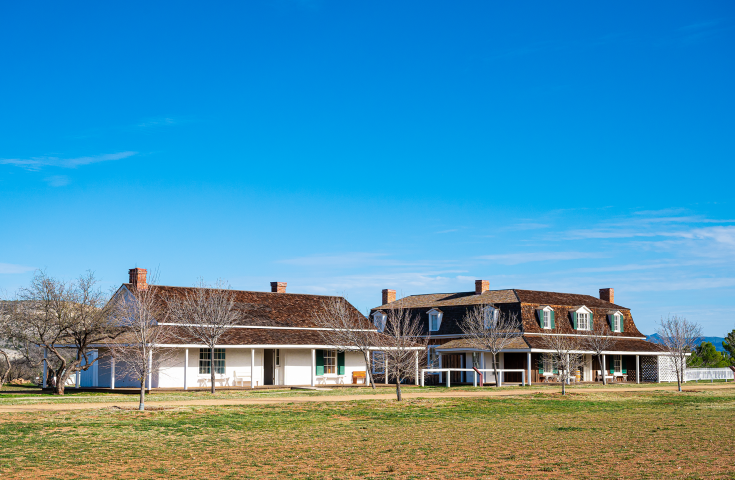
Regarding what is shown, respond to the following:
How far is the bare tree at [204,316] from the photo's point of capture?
122 feet

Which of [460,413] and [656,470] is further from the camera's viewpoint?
[460,413]

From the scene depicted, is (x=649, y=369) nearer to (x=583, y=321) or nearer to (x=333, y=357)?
(x=583, y=321)

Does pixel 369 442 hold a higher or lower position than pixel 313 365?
lower

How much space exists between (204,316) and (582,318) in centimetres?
2514

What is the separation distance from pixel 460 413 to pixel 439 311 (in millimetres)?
29036

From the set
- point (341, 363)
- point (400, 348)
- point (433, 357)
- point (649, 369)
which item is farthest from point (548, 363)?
point (400, 348)

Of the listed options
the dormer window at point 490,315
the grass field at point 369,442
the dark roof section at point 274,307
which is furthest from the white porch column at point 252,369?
the dormer window at point 490,315

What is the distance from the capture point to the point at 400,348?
32.4 metres

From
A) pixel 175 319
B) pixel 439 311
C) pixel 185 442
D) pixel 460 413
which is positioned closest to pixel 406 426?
pixel 460 413

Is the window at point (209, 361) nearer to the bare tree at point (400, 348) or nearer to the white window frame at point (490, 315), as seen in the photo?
the bare tree at point (400, 348)

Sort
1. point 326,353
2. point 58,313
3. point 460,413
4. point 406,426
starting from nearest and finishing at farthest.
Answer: point 406,426 → point 460,413 → point 58,313 → point 326,353

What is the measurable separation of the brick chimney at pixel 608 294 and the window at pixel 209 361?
30439 mm

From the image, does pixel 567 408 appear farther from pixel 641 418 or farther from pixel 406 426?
pixel 406 426

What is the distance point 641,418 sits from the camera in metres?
22.9
